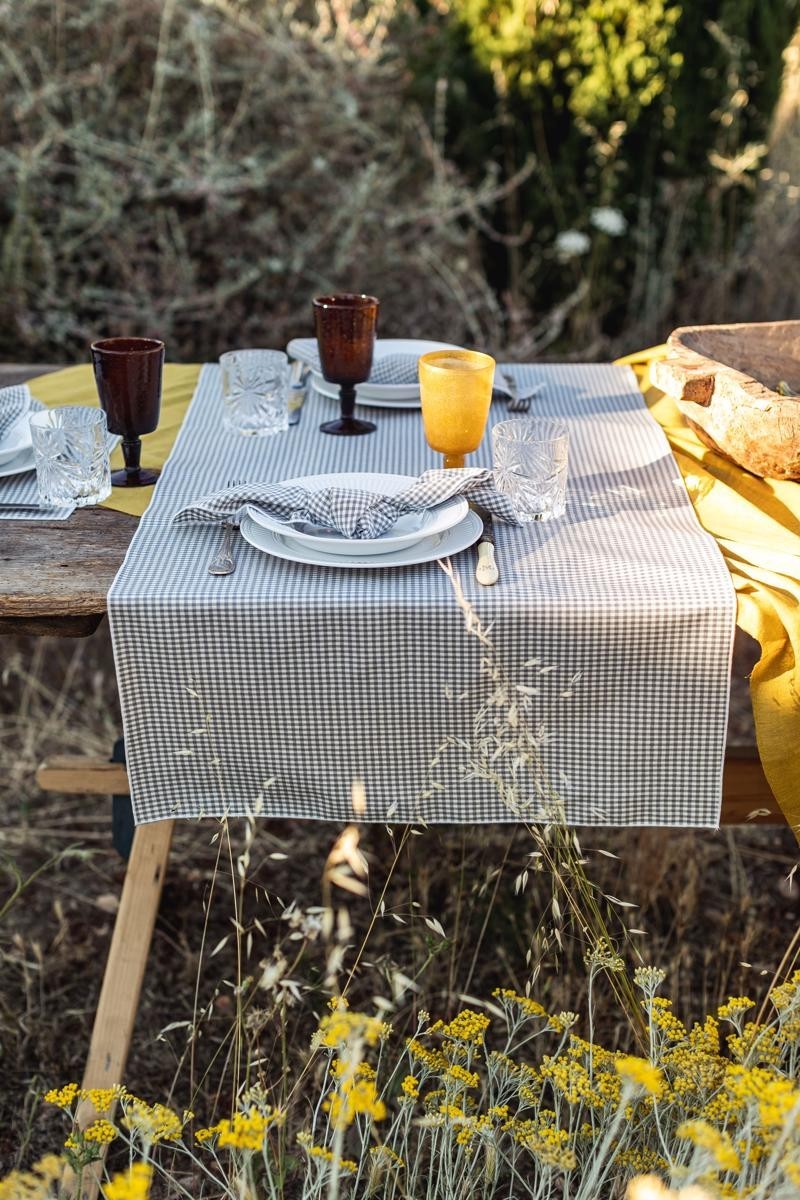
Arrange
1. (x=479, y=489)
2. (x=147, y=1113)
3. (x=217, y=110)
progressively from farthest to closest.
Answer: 1. (x=217, y=110)
2. (x=479, y=489)
3. (x=147, y=1113)

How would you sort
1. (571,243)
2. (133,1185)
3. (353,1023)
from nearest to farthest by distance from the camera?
(133,1185) < (353,1023) < (571,243)

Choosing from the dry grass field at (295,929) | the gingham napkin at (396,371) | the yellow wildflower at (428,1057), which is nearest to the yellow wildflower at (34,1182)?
the yellow wildflower at (428,1057)

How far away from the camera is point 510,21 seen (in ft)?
12.5

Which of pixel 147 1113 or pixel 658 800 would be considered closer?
pixel 147 1113

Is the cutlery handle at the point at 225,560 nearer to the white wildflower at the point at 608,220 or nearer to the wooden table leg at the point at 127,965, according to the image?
the wooden table leg at the point at 127,965

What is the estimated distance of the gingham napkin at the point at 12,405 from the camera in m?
1.69

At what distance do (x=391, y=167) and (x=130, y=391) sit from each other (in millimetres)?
2917

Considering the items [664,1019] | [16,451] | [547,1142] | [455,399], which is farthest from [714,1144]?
[16,451]

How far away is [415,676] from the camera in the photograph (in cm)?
132

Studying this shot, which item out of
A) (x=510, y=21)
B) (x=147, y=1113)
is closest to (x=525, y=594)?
(x=147, y=1113)

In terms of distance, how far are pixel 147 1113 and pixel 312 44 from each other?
3.80 meters

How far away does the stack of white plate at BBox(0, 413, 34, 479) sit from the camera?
1.60 metres

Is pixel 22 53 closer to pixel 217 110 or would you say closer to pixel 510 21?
pixel 217 110

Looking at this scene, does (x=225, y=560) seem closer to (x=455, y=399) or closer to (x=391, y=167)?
(x=455, y=399)
